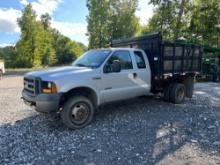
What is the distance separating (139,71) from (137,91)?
621 mm

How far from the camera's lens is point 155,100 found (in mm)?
9391

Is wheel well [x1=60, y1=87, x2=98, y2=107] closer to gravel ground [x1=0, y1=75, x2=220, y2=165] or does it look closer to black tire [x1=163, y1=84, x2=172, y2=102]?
gravel ground [x1=0, y1=75, x2=220, y2=165]

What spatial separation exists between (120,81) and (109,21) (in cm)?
2971

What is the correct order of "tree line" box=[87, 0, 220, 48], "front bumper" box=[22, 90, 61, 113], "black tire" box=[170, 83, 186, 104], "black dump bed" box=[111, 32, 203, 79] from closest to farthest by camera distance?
"front bumper" box=[22, 90, 61, 113]
"black dump bed" box=[111, 32, 203, 79]
"black tire" box=[170, 83, 186, 104]
"tree line" box=[87, 0, 220, 48]

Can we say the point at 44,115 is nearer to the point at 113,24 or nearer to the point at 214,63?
the point at 214,63

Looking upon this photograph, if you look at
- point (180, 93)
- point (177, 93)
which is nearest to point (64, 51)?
point (180, 93)

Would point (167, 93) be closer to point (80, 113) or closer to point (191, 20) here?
point (80, 113)

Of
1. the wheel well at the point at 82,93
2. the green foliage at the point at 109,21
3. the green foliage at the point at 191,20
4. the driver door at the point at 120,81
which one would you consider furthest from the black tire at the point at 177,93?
the green foliage at the point at 109,21

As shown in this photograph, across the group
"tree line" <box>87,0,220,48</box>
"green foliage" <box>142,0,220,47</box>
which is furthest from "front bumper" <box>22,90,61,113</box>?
"green foliage" <box>142,0,220,47</box>

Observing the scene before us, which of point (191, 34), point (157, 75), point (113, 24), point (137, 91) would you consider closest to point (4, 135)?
point (137, 91)

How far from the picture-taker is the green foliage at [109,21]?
34500 millimetres

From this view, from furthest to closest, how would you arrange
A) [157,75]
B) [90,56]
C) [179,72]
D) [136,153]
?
[179,72] → [157,75] → [90,56] → [136,153]

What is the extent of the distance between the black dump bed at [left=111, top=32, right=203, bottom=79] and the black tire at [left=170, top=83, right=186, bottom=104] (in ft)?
1.55

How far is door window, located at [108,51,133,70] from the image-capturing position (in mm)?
6995
